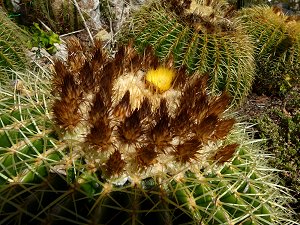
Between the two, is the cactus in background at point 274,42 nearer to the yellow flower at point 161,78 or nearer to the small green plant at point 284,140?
the small green plant at point 284,140

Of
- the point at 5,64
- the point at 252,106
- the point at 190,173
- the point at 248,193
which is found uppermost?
the point at 190,173

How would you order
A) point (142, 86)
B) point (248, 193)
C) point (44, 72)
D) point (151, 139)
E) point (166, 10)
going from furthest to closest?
point (166, 10)
point (44, 72)
point (142, 86)
point (248, 193)
point (151, 139)

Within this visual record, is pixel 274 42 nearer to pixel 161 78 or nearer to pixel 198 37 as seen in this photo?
pixel 198 37

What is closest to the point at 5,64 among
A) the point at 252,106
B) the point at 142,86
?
the point at 142,86

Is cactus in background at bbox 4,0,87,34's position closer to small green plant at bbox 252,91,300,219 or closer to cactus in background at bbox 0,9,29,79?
cactus in background at bbox 0,9,29,79

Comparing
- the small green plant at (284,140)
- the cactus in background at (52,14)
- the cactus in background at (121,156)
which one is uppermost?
the cactus in background at (121,156)

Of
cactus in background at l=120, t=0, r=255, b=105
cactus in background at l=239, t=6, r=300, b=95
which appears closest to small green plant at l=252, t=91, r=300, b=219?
cactus in background at l=239, t=6, r=300, b=95

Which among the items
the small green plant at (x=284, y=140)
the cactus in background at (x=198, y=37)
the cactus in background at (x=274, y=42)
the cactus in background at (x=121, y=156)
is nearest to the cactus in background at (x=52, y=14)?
the cactus in background at (x=198, y=37)

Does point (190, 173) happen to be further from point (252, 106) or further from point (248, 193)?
point (252, 106)
